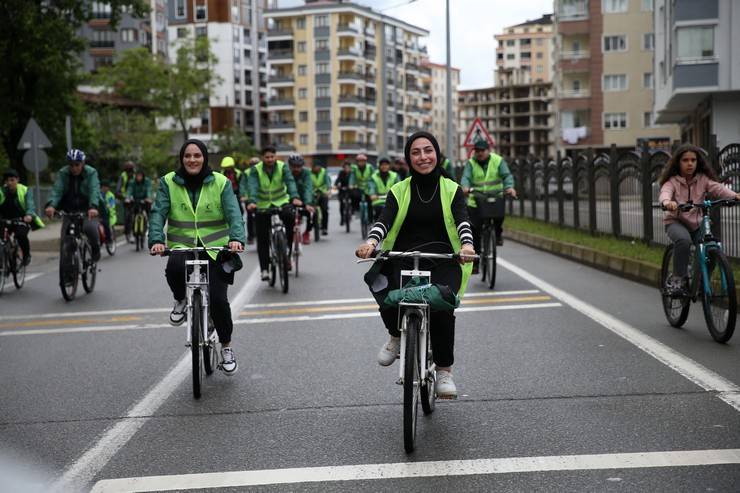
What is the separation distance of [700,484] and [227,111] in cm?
11591

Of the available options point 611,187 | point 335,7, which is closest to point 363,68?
point 335,7

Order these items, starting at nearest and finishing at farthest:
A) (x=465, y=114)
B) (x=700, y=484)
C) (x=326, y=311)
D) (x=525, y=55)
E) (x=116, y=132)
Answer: (x=700, y=484) < (x=326, y=311) < (x=116, y=132) < (x=525, y=55) < (x=465, y=114)

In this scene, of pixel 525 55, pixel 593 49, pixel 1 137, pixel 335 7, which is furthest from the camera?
pixel 525 55

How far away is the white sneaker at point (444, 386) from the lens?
6008mm

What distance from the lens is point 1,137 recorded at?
3962 cm

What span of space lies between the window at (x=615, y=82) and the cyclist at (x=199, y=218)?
76.9 m

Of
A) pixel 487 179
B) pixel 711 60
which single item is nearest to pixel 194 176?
pixel 487 179

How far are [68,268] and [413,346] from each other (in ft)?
30.3

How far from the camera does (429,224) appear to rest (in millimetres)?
6051

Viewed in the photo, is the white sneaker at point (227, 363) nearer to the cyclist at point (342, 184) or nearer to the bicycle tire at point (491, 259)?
the bicycle tire at point (491, 259)

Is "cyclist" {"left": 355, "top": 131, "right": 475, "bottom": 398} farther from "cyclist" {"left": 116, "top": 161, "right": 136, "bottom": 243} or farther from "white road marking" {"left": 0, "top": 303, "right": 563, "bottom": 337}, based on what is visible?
"cyclist" {"left": 116, "top": 161, "right": 136, "bottom": 243}

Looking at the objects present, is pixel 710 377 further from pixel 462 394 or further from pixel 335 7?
pixel 335 7

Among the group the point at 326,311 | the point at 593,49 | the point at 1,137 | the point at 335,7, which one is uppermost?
the point at 335,7

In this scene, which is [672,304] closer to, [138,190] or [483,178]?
[483,178]
